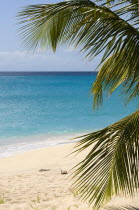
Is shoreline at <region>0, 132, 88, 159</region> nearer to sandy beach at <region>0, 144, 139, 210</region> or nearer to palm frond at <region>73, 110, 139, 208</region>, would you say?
sandy beach at <region>0, 144, 139, 210</region>

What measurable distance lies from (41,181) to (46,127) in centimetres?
1130

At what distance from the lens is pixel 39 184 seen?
A: 646 centimetres

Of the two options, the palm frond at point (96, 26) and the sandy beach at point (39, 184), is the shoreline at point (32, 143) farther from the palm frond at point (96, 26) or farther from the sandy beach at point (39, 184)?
the palm frond at point (96, 26)

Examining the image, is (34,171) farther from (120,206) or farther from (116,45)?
(116,45)

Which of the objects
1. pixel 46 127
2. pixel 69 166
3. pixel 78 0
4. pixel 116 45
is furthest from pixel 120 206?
pixel 46 127

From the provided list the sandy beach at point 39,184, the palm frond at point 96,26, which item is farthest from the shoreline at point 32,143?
the palm frond at point 96,26

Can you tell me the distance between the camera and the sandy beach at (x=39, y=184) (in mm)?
4750

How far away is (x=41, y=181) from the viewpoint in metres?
6.71

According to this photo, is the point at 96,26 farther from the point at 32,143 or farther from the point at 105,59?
the point at 32,143

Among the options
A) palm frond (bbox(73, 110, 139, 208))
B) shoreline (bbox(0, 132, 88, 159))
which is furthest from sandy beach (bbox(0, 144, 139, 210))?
palm frond (bbox(73, 110, 139, 208))

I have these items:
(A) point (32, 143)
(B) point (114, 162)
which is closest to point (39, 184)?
(B) point (114, 162)

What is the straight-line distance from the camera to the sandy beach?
4.75 meters

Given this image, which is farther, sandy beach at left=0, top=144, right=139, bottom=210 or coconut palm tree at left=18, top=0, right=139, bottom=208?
sandy beach at left=0, top=144, right=139, bottom=210

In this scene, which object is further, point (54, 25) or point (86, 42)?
point (54, 25)
